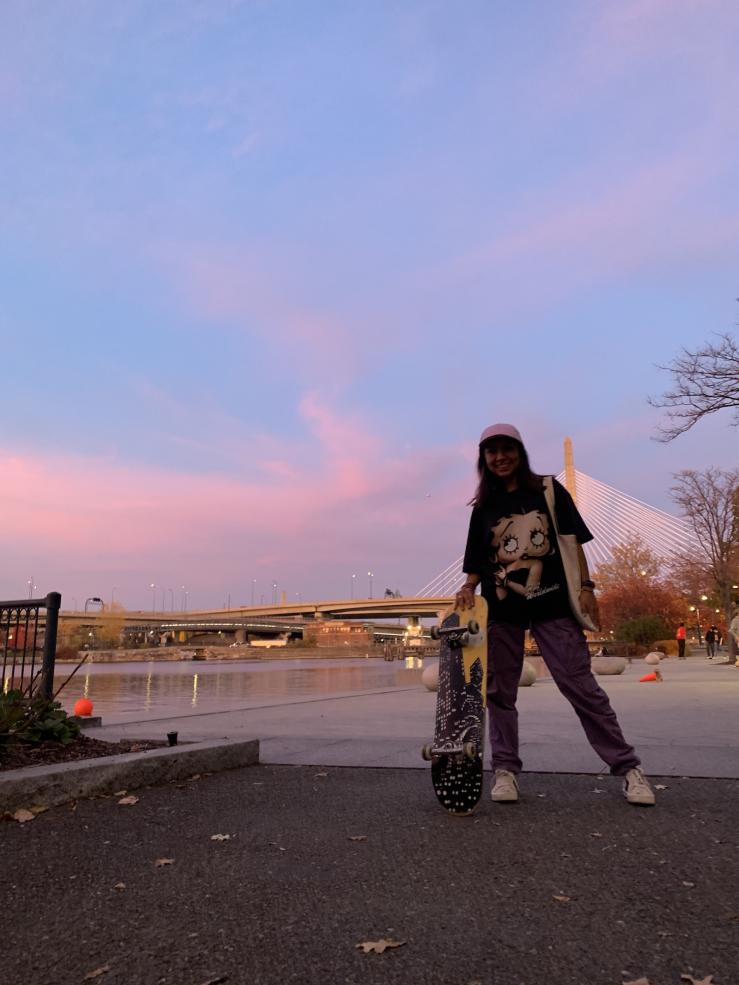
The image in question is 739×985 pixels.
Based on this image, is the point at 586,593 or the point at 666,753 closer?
the point at 586,593

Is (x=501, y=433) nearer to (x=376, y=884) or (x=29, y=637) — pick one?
(x=376, y=884)

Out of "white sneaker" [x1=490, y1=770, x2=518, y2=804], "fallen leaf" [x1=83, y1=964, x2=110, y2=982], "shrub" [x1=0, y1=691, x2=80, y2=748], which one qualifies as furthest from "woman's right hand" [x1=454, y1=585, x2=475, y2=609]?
"shrub" [x1=0, y1=691, x2=80, y2=748]

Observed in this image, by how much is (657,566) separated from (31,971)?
61.0 m

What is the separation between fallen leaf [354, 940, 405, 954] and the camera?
197 centimetres

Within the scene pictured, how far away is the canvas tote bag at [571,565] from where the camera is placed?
3736mm

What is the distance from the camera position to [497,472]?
13.5ft

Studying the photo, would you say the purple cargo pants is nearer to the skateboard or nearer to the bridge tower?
the skateboard

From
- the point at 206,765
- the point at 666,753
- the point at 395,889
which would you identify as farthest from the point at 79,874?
the point at 666,753

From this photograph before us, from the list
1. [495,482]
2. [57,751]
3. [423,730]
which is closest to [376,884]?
[495,482]

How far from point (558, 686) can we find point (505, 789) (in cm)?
60

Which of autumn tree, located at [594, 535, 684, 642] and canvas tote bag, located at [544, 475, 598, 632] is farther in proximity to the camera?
autumn tree, located at [594, 535, 684, 642]

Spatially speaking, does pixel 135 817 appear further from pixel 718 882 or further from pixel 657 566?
pixel 657 566

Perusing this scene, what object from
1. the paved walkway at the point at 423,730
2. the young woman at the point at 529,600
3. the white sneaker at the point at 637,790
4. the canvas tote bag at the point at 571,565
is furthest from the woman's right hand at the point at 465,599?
the paved walkway at the point at 423,730

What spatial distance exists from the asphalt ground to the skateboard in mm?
145
